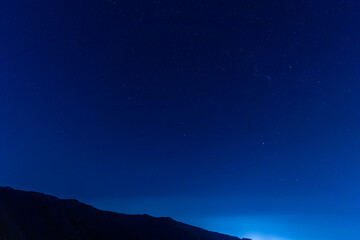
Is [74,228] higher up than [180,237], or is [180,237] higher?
[180,237]

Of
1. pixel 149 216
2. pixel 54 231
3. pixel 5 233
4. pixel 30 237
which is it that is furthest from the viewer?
pixel 149 216

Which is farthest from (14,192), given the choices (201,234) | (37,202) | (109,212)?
(201,234)

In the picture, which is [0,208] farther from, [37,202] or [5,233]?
[37,202]

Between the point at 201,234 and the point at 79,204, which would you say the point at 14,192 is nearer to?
the point at 79,204

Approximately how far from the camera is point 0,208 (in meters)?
31.7

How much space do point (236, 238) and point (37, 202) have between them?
189ft

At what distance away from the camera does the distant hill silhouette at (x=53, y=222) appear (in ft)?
104

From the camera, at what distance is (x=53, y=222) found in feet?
127

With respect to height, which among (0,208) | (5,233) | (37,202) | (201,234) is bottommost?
(5,233)

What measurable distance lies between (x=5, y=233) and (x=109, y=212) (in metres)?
34.3

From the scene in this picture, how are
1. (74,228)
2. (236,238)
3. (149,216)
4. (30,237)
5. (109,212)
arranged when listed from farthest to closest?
(236,238)
(149,216)
(109,212)
(74,228)
(30,237)

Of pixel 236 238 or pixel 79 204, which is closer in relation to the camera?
pixel 79 204

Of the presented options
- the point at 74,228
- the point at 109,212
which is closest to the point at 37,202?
the point at 74,228

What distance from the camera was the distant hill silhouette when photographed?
31828 mm
